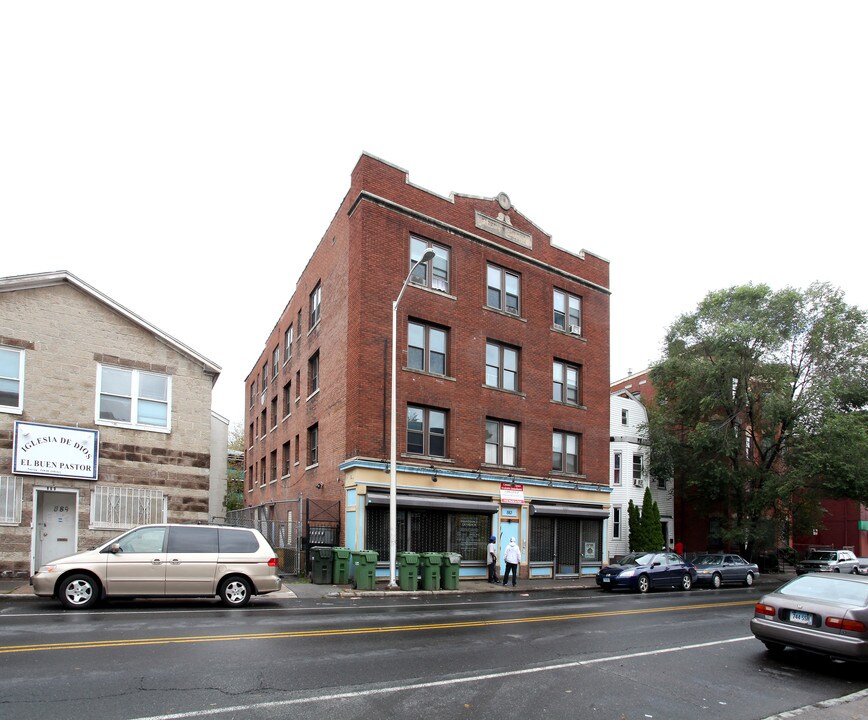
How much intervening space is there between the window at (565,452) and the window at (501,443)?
7.61 feet

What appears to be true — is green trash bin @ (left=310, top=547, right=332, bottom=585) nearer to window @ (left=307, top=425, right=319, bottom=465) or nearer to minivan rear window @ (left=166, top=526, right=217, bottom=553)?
minivan rear window @ (left=166, top=526, right=217, bottom=553)

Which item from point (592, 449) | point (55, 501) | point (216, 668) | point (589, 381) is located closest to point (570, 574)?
point (592, 449)

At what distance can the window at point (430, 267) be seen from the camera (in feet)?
84.7

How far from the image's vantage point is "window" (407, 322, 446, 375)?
2534cm

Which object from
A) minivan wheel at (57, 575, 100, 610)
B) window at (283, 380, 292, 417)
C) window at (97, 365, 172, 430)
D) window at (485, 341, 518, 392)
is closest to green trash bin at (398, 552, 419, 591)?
window at (97, 365, 172, 430)

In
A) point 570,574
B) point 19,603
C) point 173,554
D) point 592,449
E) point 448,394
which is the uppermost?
point 448,394

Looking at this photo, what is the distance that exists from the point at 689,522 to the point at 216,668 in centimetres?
4218

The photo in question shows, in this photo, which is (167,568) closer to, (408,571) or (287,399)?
(408,571)

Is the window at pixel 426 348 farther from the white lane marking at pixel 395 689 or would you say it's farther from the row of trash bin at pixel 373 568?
the white lane marking at pixel 395 689

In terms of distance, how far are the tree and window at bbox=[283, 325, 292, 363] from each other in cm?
2011

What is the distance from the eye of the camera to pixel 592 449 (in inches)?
1220

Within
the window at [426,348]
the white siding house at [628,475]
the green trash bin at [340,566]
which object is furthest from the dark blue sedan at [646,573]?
the white siding house at [628,475]

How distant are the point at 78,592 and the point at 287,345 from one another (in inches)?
894

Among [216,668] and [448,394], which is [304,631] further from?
[448,394]
